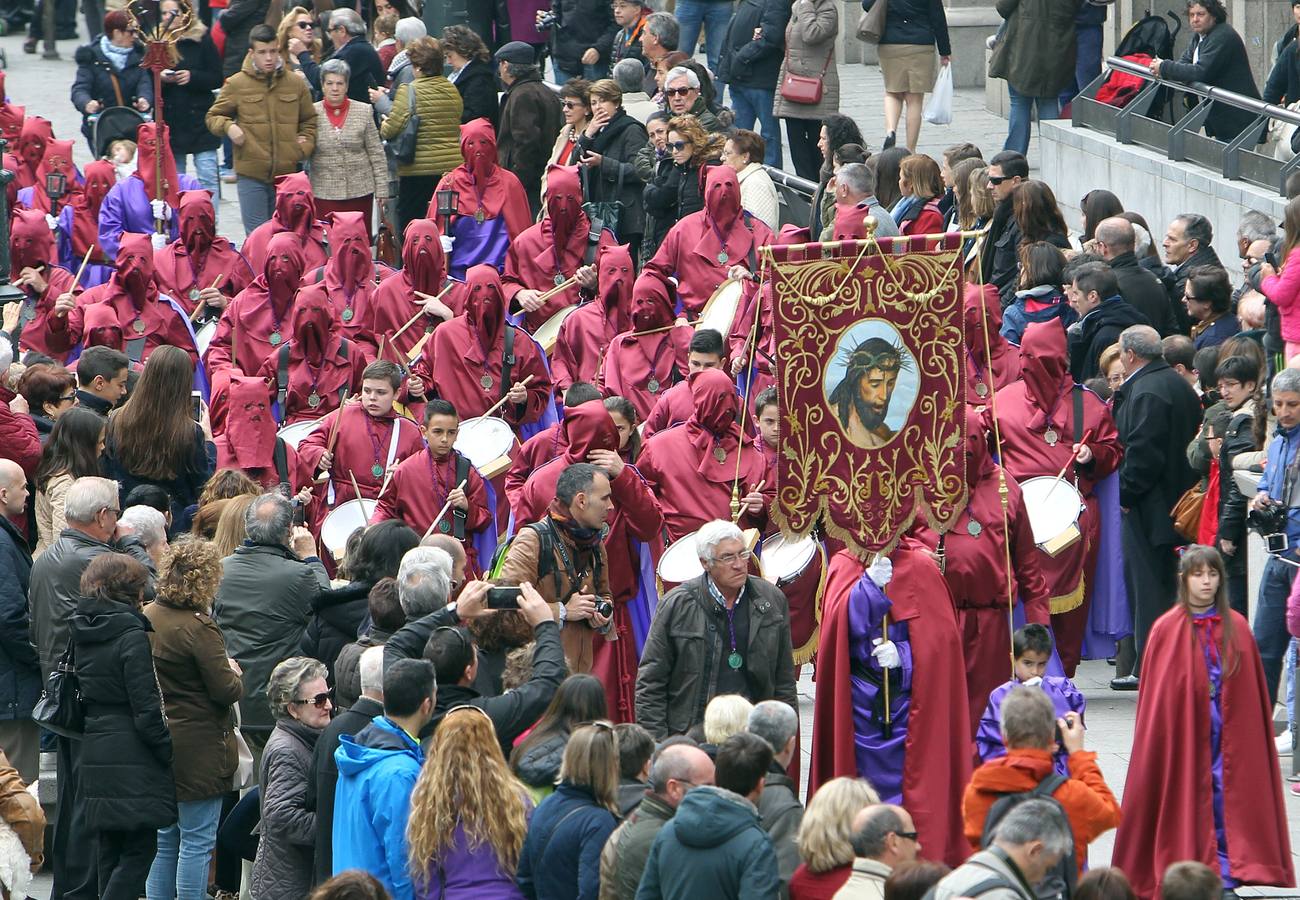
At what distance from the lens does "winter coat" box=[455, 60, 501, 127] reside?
1931 centimetres

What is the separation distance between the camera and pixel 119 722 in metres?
9.34

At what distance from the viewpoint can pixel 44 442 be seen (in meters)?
12.2

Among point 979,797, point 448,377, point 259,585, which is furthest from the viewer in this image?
point 448,377

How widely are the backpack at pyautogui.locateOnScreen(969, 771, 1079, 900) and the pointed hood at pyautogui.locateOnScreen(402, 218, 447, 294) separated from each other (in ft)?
25.9

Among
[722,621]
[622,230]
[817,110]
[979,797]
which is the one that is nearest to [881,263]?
[722,621]

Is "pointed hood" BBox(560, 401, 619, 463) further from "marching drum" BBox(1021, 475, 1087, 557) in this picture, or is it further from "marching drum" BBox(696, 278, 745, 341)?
"marching drum" BBox(696, 278, 745, 341)

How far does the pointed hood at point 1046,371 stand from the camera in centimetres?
1166

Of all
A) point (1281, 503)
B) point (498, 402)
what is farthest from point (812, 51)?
point (1281, 503)

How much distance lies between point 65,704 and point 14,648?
114 centimetres

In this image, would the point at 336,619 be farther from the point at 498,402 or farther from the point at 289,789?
the point at 498,402

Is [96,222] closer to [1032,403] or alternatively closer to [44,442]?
[44,442]

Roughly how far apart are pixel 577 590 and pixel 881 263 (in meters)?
2.07

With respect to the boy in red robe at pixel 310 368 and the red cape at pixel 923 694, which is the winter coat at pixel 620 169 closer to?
the boy in red robe at pixel 310 368

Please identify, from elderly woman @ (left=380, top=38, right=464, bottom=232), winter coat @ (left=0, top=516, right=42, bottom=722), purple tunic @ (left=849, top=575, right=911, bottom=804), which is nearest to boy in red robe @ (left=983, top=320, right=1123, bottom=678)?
purple tunic @ (left=849, top=575, right=911, bottom=804)
